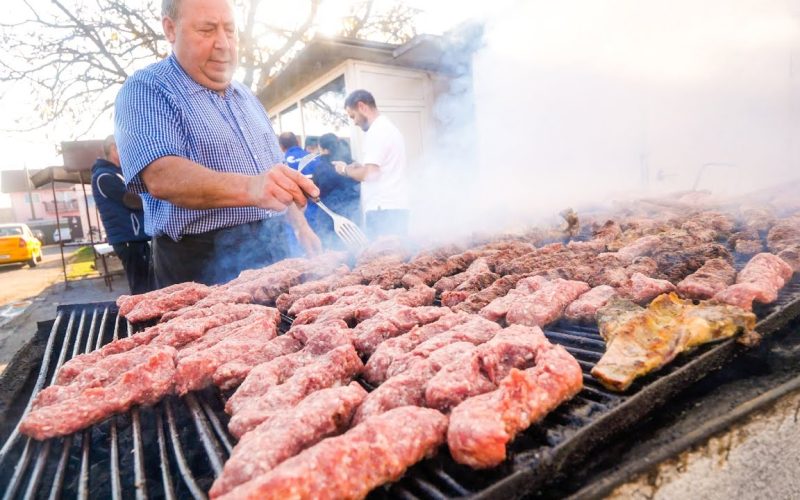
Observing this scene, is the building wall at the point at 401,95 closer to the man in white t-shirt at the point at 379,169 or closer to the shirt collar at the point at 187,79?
the man in white t-shirt at the point at 379,169

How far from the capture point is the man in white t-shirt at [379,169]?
6.61 m

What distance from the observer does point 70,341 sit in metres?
2.94

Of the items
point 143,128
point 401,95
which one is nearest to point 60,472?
point 143,128

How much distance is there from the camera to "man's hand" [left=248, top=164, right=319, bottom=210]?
2.90 m

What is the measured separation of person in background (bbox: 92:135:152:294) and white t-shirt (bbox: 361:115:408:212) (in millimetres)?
3853

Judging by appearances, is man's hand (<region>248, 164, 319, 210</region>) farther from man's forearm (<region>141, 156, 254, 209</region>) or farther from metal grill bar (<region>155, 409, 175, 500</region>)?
metal grill bar (<region>155, 409, 175, 500</region>)

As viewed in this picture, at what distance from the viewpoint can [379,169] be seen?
6684mm

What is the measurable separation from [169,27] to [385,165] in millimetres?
3480

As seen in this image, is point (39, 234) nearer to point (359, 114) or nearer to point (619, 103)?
point (359, 114)

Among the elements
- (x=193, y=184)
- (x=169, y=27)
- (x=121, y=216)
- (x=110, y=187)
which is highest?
(x=169, y=27)

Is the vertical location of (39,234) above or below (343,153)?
below

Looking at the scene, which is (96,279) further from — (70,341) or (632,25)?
(632,25)

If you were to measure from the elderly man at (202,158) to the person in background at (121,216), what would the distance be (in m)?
4.19

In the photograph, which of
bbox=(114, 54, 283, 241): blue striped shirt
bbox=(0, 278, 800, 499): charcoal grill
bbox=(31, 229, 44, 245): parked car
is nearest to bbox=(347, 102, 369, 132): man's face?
bbox=(114, 54, 283, 241): blue striped shirt
